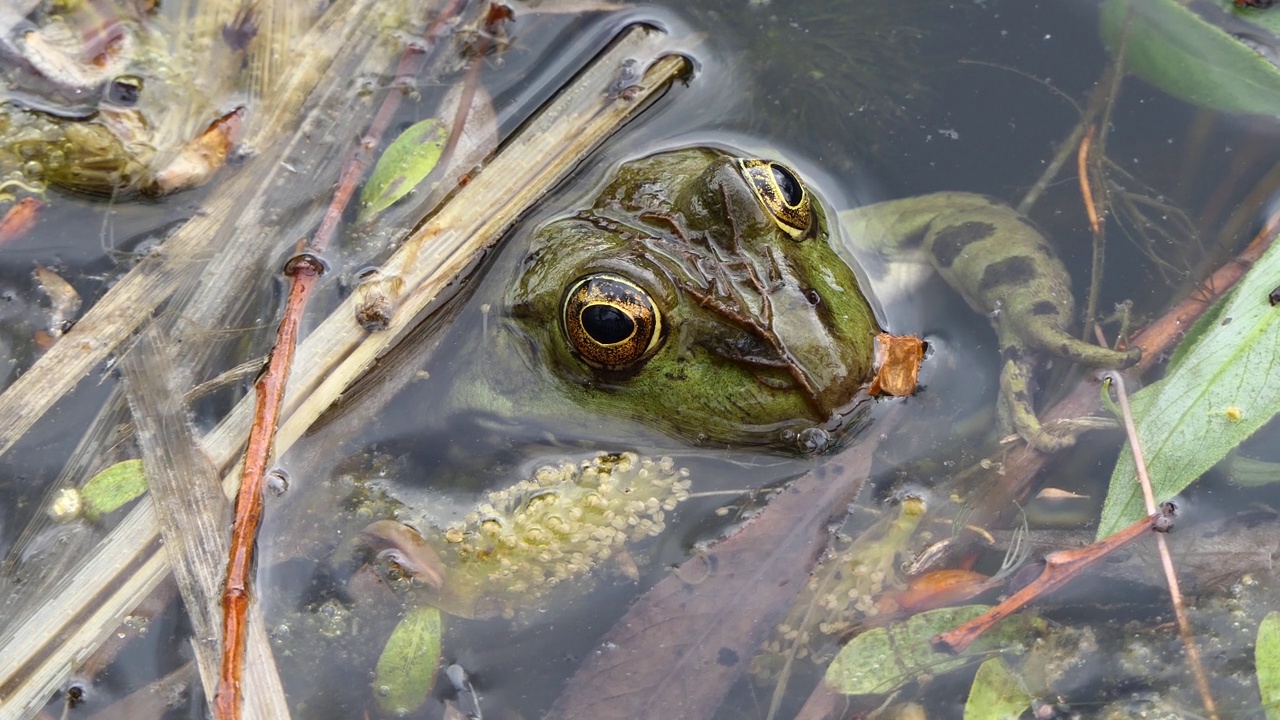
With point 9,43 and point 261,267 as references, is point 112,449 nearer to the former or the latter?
point 261,267

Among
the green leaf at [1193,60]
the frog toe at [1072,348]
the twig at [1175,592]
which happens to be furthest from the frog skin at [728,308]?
the green leaf at [1193,60]

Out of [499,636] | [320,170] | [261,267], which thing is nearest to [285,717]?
[499,636]

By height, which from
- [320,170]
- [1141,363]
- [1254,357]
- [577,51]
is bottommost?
[1141,363]

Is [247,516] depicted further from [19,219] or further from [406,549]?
[19,219]

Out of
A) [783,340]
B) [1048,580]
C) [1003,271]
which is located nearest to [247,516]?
[783,340]

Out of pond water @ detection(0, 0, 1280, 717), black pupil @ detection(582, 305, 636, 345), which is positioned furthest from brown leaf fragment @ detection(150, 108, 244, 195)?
black pupil @ detection(582, 305, 636, 345)

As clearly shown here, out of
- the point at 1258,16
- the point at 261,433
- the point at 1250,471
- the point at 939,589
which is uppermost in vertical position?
the point at 1258,16
